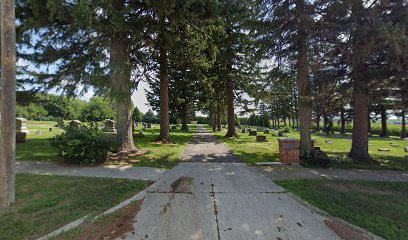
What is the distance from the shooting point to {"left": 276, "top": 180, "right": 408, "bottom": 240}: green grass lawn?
367cm

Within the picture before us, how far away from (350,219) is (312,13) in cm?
739

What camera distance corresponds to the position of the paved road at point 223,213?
331 centimetres

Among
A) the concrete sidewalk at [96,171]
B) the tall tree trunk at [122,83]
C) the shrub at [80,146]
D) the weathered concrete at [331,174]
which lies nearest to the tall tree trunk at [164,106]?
the tall tree trunk at [122,83]

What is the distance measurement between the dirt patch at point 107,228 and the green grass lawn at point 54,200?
1.32 feet

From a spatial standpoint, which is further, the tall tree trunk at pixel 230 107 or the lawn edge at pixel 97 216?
the tall tree trunk at pixel 230 107

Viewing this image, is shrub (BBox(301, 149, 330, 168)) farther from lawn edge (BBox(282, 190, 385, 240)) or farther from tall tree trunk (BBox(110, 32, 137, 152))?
tall tree trunk (BBox(110, 32, 137, 152))

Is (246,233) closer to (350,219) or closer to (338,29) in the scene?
(350,219)

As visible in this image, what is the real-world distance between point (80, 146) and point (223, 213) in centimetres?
584

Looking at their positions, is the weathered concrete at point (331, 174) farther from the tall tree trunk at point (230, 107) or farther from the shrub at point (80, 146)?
the tall tree trunk at point (230, 107)

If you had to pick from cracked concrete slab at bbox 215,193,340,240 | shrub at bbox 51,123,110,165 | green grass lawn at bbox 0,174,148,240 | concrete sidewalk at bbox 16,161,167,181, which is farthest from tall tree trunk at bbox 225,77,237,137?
cracked concrete slab at bbox 215,193,340,240

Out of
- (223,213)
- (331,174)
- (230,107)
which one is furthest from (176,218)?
(230,107)

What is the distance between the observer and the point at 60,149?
757 centimetres

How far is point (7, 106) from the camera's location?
432 cm

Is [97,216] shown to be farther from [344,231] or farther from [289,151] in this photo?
[289,151]
